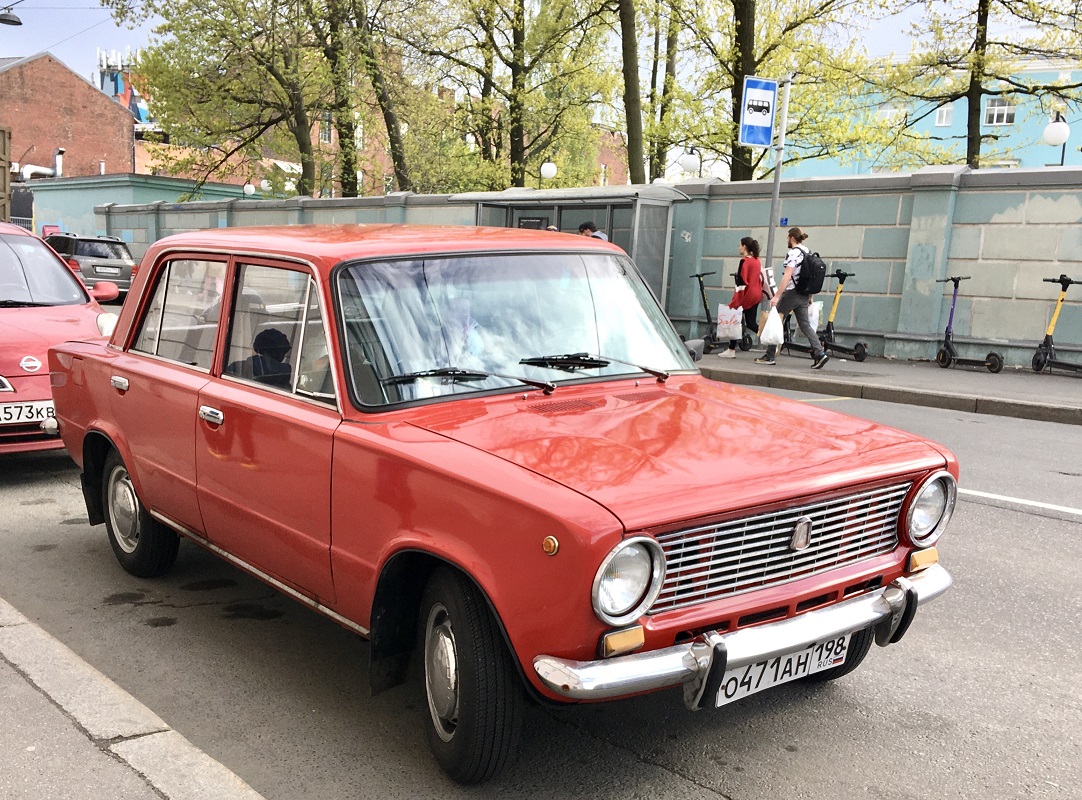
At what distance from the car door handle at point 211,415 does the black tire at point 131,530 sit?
3.04 feet

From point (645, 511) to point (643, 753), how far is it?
1063 mm

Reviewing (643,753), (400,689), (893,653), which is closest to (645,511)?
(643,753)

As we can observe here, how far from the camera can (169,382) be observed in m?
4.39

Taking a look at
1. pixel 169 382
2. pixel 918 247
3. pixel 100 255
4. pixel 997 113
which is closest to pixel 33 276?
pixel 169 382

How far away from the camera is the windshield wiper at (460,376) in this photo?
A: 3.51 meters

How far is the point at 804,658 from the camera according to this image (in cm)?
313

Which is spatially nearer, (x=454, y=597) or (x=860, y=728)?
(x=454, y=597)

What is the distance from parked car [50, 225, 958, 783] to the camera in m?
2.77

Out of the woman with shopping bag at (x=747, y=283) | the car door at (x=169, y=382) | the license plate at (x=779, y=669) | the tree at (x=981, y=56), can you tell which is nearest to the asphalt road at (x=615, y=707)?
the license plate at (x=779, y=669)

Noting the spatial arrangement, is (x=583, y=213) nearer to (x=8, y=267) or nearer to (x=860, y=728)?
(x=8, y=267)

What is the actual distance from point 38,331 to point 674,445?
5.32 metres

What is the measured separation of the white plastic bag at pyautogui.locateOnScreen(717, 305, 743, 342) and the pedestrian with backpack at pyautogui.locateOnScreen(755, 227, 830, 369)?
0.98m

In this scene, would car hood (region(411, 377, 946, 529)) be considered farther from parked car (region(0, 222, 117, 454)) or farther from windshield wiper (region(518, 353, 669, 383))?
parked car (region(0, 222, 117, 454))

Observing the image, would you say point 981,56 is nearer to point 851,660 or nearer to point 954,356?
point 954,356
